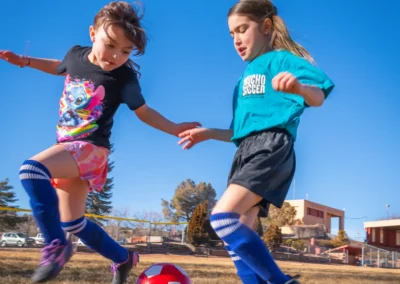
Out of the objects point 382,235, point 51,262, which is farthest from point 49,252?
point 382,235

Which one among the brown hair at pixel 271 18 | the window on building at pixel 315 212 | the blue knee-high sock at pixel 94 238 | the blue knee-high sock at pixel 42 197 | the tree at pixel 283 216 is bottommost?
the blue knee-high sock at pixel 94 238

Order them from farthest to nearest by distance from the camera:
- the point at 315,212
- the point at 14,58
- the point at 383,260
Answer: the point at 315,212, the point at 383,260, the point at 14,58

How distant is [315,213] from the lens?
45.7 m

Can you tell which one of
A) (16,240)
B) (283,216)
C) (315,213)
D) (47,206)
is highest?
(315,213)

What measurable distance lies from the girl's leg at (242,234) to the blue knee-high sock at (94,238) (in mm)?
1148

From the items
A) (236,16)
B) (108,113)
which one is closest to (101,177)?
(108,113)

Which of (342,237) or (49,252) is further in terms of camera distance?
(342,237)

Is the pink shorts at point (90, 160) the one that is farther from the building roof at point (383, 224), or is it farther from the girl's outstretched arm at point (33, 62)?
the building roof at point (383, 224)

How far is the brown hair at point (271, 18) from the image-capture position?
10.1 ft

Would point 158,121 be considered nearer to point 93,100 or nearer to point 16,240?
point 93,100

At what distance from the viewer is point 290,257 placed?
25828 millimetres

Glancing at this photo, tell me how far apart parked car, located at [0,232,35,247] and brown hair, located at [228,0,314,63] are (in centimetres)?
1804

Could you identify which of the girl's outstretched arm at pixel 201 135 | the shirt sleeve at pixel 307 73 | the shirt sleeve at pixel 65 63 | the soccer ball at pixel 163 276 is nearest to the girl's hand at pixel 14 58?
the shirt sleeve at pixel 65 63

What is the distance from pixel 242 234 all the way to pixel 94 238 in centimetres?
129
